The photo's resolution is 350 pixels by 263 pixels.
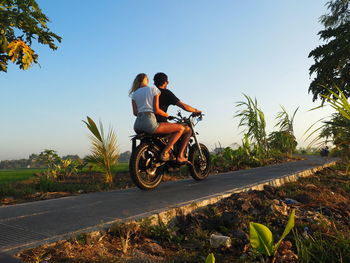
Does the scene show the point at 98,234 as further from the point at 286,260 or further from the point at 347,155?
the point at 347,155

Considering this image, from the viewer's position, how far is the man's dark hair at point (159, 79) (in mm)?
5348

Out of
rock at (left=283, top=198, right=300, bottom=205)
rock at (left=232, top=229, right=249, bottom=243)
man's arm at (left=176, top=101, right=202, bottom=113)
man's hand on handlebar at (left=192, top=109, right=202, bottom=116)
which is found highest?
man's arm at (left=176, top=101, right=202, bottom=113)

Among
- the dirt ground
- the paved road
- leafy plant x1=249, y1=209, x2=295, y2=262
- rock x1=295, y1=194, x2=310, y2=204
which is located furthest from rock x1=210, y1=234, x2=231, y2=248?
rock x1=295, y1=194, x2=310, y2=204

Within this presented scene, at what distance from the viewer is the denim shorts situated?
189 inches

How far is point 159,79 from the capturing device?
5344 mm

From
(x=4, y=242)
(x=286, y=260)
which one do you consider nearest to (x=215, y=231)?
(x=286, y=260)

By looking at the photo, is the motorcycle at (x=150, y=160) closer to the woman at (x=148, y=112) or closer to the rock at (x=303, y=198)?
the woman at (x=148, y=112)

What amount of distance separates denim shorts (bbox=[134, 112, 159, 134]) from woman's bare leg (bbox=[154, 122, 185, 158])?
0.11 m

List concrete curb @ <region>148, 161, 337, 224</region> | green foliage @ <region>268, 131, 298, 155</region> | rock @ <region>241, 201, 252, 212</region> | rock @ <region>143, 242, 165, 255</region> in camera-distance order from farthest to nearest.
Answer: green foliage @ <region>268, 131, 298, 155</region>
rock @ <region>241, 201, 252, 212</region>
concrete curb @ <region>148, 161, 337, 224</region>
rock @ <region>143, 242, 165, 255</region>

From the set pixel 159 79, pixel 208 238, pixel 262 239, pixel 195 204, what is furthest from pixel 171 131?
pixel 262 239

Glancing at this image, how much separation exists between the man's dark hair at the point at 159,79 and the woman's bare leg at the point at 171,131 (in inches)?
30.6

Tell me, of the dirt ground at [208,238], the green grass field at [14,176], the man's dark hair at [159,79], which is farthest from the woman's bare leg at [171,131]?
the green grass field at [14,176]

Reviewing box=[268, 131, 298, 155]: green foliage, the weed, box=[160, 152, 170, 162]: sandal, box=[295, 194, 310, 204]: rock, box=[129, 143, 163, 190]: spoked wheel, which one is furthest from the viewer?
box=[268, 131, 298, 155]: green foliage

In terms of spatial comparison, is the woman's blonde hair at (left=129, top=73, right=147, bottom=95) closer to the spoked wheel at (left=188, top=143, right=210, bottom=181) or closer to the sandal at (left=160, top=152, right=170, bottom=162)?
the sandal at (left=160, top=152, right=170, bottom=162)
